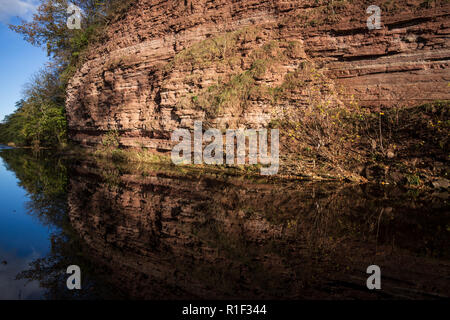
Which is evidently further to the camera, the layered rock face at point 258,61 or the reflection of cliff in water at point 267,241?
the layered rock face at point 258,61

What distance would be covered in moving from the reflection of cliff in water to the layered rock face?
4861 millimetres

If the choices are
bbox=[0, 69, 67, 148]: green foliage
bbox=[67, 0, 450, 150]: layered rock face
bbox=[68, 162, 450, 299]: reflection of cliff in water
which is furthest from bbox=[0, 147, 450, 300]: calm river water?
bbox=[0, 69, 67, 148]: green foliage

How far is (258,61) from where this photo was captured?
36.6 feet

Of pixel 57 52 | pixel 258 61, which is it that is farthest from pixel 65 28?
pixel 258 61

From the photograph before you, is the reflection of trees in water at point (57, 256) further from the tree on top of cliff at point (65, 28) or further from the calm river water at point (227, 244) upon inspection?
the tree on top of cliff at point (65, 28)

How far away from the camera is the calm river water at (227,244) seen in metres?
2.55

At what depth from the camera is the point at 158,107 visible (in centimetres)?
1421

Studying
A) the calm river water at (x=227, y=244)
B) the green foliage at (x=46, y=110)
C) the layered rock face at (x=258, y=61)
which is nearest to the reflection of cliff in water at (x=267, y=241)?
the calm river water at (x=227, y=244)

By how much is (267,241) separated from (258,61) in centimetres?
967

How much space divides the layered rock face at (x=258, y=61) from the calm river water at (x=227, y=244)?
15.8ft

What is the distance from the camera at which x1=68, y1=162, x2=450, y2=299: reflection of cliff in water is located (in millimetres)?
2570
